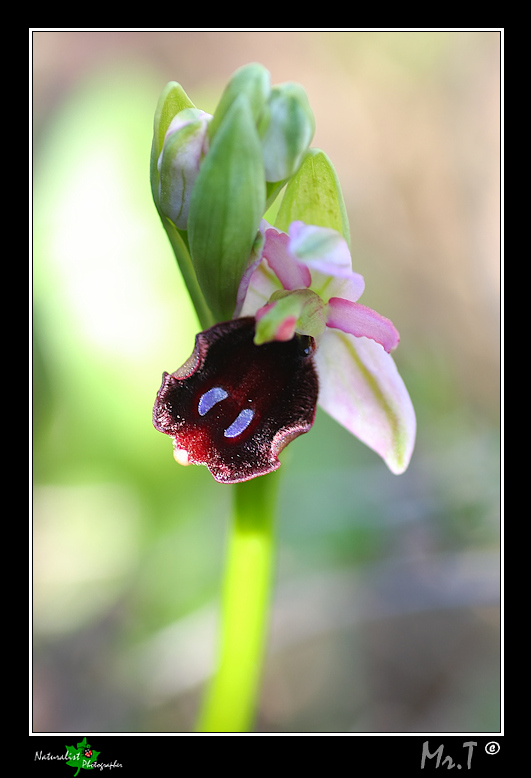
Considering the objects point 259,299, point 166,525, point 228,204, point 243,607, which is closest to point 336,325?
point 259,299

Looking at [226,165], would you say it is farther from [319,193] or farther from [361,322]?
[361,322]

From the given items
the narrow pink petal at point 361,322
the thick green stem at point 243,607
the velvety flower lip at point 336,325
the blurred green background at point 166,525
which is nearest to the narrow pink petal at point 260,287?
the velvety flower lip at point 336,325

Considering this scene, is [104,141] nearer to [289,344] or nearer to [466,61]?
[289,344]

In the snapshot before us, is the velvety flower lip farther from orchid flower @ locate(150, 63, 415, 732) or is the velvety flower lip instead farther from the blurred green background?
the blurred green background

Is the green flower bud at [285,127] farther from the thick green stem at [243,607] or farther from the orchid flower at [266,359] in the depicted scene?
the thick green stem at [243,607]

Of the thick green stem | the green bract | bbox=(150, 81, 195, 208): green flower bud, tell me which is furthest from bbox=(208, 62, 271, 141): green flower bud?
the thick green stem
